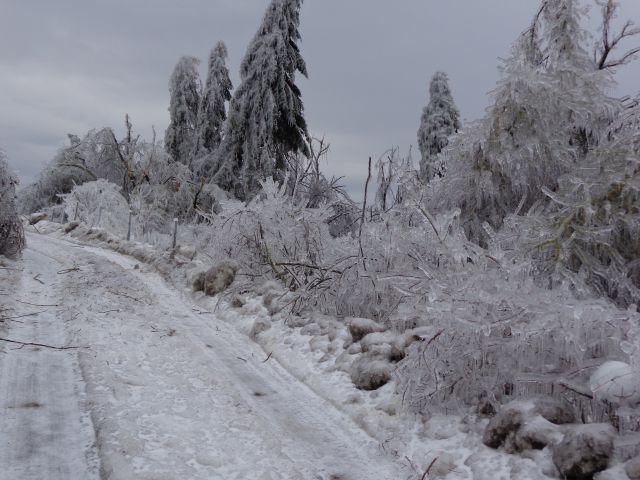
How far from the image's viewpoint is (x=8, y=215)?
1147 cm

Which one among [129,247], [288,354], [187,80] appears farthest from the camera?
[187,80]

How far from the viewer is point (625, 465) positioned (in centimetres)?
277

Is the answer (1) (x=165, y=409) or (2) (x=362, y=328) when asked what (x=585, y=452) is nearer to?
(2) (x=362, y=328)

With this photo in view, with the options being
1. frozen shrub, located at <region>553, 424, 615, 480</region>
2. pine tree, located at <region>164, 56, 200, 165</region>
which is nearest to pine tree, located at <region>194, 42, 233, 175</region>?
pine tree, located at <region>164, 56, 200, 165</region>

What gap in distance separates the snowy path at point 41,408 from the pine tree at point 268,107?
12.7m

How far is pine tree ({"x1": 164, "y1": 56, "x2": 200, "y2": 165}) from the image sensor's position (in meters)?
Result: 27.0

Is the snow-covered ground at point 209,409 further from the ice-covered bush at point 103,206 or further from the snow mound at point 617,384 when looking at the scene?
the ice-covered bush at point 103,206

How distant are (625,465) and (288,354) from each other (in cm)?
382

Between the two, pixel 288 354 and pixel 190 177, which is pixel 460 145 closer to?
pixel 288 354

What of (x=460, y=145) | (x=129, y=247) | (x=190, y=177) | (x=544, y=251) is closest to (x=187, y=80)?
(x=190, y=177)

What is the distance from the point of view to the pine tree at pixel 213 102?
81.6 ft

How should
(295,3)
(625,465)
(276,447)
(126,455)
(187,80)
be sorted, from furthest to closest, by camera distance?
1. (187,80)
2. (295,3)
3. (276,447)
4. (126,455)
5. (625,465)

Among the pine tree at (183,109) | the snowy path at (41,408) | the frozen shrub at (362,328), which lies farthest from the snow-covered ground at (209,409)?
the pine tree at (183,109)

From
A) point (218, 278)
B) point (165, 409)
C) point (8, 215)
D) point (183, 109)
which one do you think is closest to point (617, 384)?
point (165, 409)
